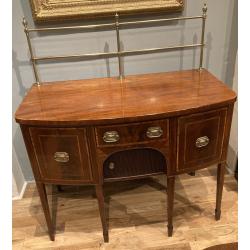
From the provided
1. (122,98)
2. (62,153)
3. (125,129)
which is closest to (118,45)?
(122,98)

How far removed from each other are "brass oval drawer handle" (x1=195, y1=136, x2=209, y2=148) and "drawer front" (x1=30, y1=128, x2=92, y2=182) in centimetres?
49

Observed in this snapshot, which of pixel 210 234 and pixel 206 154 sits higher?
pixel 206 154

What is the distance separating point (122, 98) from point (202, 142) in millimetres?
407

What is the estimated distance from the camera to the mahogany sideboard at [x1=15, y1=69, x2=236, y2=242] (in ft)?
3.47

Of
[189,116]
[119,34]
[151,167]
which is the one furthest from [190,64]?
[151,167]

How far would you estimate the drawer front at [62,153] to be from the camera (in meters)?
1.08

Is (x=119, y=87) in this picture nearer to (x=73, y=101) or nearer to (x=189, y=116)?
(x=73, y=101)

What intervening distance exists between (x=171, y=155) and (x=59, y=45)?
827 millimetres

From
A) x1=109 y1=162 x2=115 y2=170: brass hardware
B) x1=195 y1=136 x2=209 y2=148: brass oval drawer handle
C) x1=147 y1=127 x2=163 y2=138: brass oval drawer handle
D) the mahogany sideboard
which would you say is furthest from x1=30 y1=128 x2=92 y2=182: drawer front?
x1=195 y1=136 x2=209 y2=148: brass oval drawer handle

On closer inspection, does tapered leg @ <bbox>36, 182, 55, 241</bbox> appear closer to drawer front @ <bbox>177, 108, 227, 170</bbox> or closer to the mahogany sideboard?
the mahogany sideboard

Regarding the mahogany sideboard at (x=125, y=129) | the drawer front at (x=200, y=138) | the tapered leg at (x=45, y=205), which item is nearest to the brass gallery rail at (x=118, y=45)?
the mahogany sideboard at (x=125, y=129)

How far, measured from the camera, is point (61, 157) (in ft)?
3.72

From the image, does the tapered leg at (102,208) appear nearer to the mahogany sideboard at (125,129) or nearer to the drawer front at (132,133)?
the mahogany sideboard at (125,129)

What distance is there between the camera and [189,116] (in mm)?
1083
